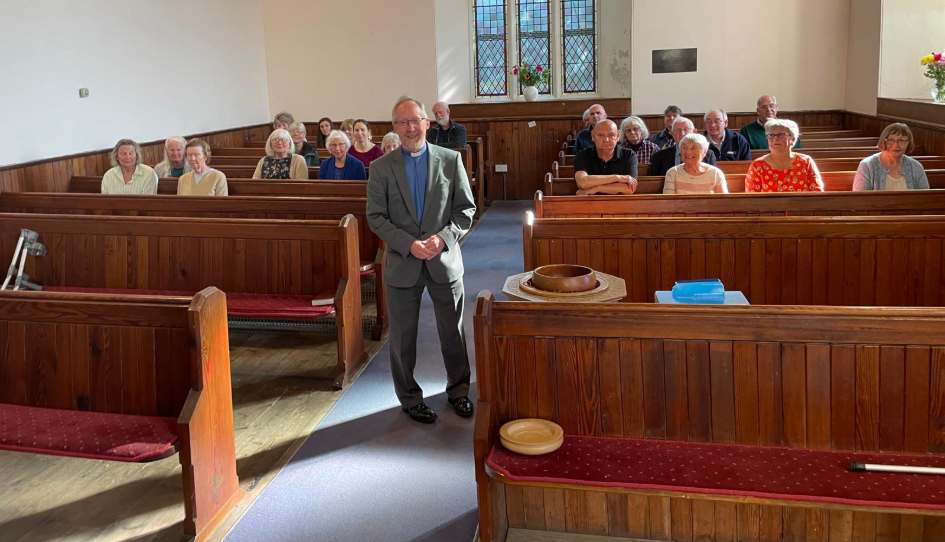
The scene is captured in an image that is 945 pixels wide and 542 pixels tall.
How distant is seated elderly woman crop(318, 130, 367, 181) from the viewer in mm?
6793

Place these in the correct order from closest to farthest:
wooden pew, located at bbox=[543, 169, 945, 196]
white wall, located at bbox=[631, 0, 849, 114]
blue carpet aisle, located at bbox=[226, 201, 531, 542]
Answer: blue carpet aisle, located at bbox=[226, 201, 531, 542]
wooden pew, located at bbox=[543, 169, 945, 196]
white wall, located at bbox=[631, 0, 849, 114]

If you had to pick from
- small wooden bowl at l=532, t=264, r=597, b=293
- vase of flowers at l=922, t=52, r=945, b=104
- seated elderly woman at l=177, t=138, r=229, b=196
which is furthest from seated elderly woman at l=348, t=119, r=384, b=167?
vase of flowers at l=922, t=52, r=945, b=104

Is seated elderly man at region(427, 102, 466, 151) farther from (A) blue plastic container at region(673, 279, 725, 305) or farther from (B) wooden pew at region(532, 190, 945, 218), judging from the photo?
(A) blue plastic container at region(673, 279, 725, 305)

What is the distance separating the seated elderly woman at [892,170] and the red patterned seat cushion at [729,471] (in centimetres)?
326

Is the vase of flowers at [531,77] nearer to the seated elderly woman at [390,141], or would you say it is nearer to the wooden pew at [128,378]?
the seated elderly woman at [390,141]

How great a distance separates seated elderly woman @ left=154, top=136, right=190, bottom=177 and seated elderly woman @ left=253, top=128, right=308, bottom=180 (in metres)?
0.65

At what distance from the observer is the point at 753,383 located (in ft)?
8.64

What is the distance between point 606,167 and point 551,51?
789 centimetres

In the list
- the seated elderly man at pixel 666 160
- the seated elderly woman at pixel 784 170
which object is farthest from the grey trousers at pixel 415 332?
the seated elderly man at pixel 666 160

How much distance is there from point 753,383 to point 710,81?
9.33 metres

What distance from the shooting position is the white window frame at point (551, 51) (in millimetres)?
12875

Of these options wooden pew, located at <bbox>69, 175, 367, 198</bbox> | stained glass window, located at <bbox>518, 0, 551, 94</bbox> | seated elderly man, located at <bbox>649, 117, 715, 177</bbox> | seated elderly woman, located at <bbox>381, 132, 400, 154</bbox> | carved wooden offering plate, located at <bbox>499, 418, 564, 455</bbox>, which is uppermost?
stained glass window, located at <bbox>518, 0, 551, 94</bbox>

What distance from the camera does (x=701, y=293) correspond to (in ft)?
10.4

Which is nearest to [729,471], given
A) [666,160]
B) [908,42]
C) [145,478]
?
[145,478]
